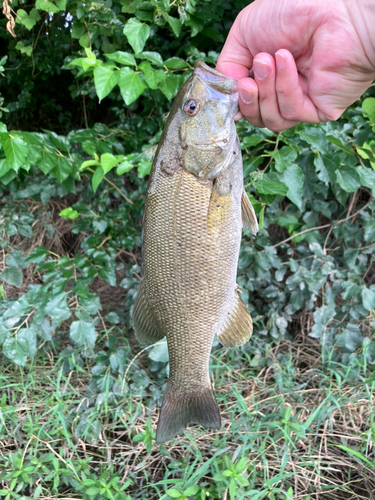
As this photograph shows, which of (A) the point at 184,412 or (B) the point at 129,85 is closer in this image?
A: (A) the point at 184,412

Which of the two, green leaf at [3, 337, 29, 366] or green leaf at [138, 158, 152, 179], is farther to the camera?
green leaf at [3, 337, 29, 366]

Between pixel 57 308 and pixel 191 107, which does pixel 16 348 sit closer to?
pixel 57 308

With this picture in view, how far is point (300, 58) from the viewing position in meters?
1.50

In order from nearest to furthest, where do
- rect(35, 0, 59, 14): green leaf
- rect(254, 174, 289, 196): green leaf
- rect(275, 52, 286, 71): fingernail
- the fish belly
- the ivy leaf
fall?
rect(275, 52, 286, 71): fingernail, the fish belly, rect(254, 174, 289, 196): green leaf, rect(35, 0, 59, 14): green leaf, the ivy leaf

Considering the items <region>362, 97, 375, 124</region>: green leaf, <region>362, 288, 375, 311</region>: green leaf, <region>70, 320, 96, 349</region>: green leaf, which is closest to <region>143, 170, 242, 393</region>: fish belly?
<region>70, 320, 96, 349</region>: green leaf

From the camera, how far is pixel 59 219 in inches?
156

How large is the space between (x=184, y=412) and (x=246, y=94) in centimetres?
130

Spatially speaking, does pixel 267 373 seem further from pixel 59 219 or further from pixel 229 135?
pixel 59 219

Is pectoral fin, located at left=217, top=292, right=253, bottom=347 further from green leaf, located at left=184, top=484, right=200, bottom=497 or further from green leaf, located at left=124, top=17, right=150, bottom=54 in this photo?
green leaf, located at left=124, top=17, right=150, bottom=54

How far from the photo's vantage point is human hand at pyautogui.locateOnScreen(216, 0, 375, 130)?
1265 mm

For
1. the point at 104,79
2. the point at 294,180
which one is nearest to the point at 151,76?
the point at 104,79

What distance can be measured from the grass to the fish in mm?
799

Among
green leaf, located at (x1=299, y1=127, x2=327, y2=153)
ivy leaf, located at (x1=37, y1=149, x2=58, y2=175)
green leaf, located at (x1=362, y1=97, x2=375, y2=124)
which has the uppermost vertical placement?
green leaf, located at (x1=362, y1=97, x2=375, y2=124)

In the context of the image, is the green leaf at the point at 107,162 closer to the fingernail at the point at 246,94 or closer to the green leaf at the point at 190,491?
the fingernail at the point at 246,94
